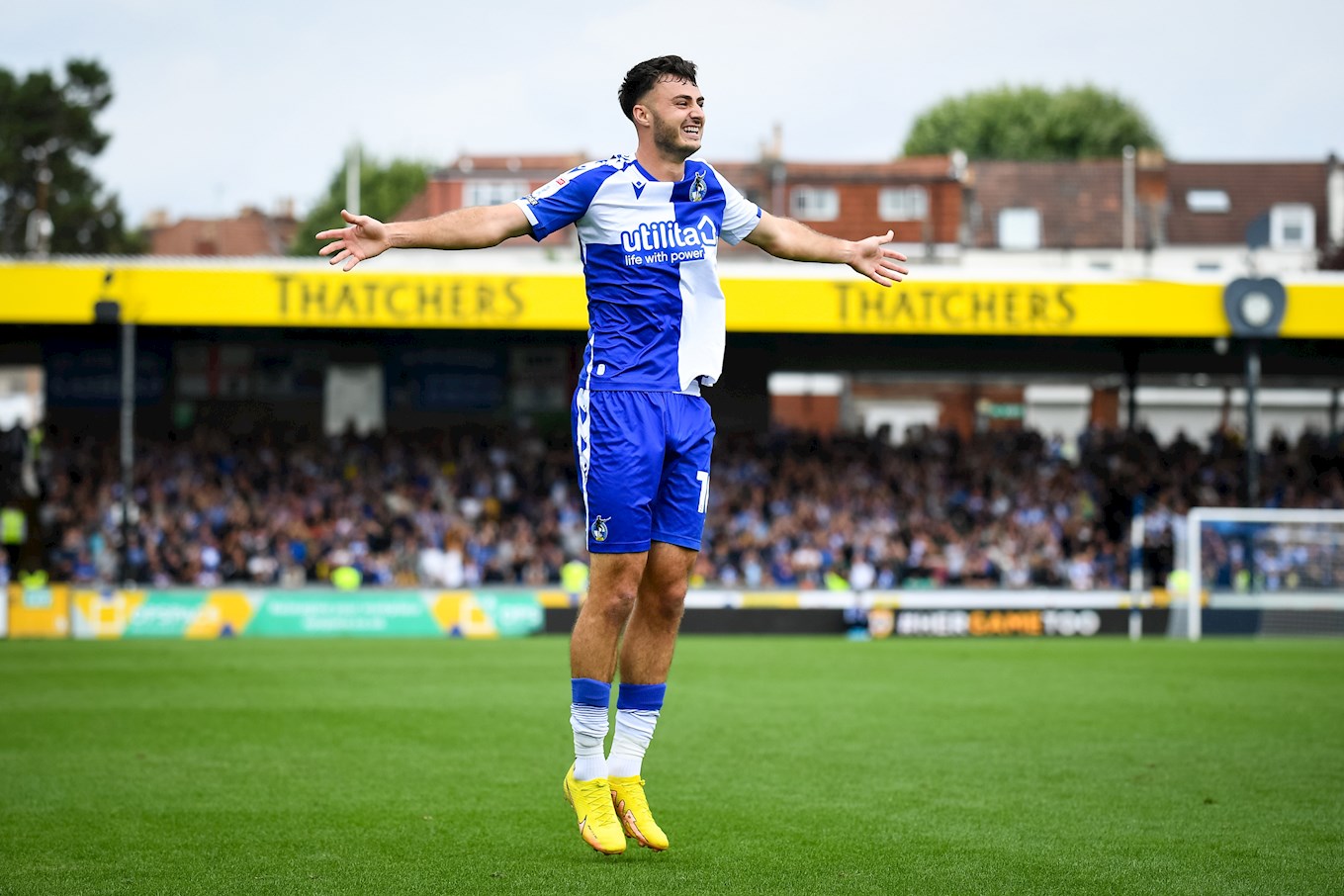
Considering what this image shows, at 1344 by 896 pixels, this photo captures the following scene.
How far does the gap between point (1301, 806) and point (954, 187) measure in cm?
5124

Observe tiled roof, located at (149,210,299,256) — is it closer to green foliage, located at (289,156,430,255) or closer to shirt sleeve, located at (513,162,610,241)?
green foliage, located at (289,156,430,255)

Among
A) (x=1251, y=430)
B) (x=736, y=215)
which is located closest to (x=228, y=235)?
(x=1251, y=430)

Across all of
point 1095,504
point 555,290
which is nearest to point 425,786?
point 555,290

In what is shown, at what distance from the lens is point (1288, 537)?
22.8 m

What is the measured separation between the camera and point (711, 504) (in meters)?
27.4

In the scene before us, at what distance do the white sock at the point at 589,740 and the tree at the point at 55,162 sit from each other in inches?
2157

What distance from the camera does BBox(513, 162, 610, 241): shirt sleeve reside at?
5.28 metres

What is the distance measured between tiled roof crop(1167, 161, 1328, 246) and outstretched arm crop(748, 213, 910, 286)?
54.5 metres

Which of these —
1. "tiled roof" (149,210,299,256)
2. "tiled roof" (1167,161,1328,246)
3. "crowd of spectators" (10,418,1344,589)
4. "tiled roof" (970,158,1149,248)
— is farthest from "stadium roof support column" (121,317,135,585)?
"tiled roof" (149,210,299,256)

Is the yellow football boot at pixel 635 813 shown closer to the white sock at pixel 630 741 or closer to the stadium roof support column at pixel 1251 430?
the white sock at pixel 630 741

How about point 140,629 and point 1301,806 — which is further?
point 140,629

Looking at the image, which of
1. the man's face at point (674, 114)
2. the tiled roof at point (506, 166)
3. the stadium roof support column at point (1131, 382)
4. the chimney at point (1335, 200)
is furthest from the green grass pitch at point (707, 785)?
the chimney at point (1335, 200)

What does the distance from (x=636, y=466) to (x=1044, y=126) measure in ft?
217

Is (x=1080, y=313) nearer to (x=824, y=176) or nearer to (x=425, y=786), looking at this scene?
(x=425, y=786)
